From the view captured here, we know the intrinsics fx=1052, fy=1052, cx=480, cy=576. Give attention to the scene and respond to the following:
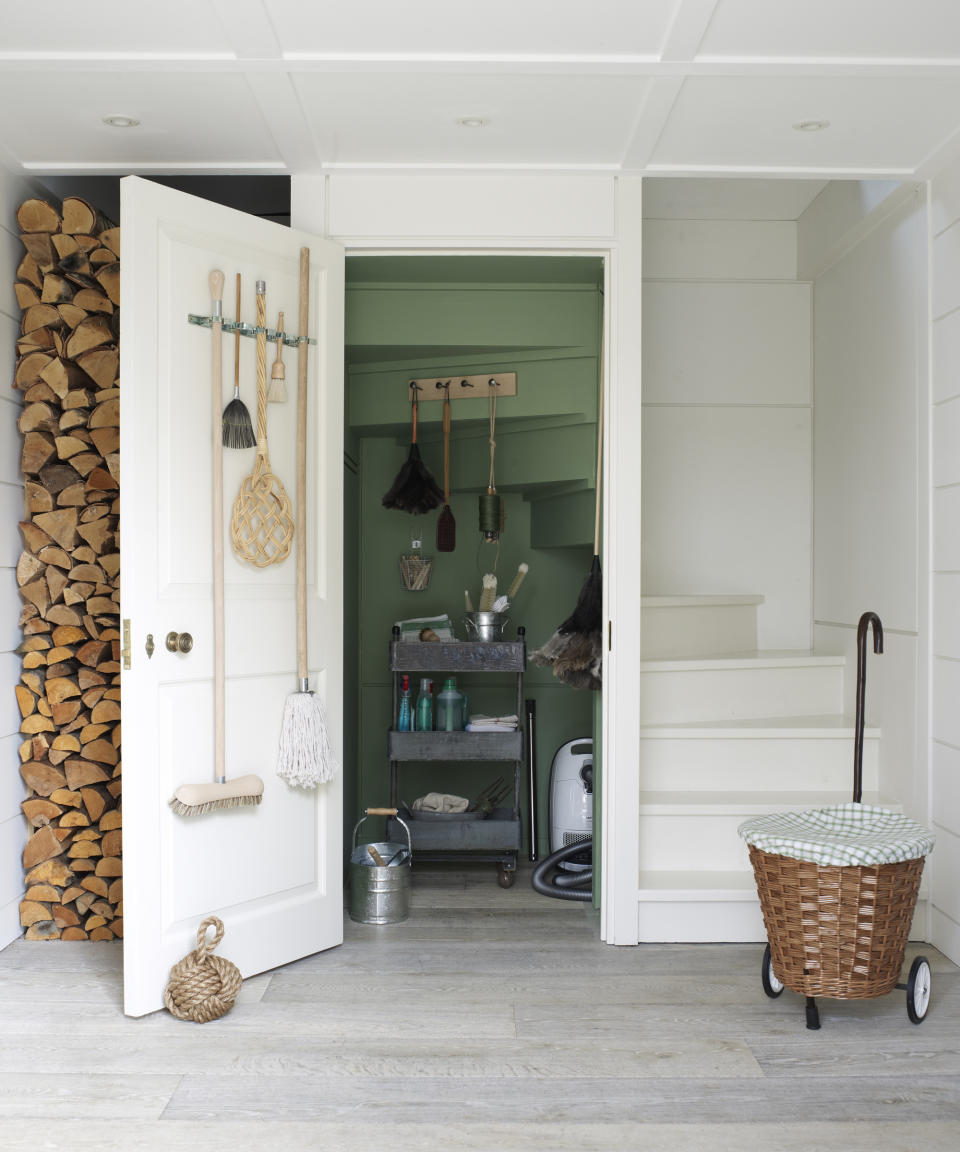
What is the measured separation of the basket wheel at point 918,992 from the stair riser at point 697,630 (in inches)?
60.5

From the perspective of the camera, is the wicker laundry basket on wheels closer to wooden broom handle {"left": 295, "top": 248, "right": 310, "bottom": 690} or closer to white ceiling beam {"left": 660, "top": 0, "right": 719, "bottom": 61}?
wooden broom handle {"left": 295, "top": 248, "right": 310, "bottom": 690}

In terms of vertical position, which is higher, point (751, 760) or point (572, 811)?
point (751, 760)

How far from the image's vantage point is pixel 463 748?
13.0 feet

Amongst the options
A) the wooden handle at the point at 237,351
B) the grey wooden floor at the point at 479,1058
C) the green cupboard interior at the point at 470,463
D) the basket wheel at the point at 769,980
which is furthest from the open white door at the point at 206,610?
the basket wheel at the point at 769,980

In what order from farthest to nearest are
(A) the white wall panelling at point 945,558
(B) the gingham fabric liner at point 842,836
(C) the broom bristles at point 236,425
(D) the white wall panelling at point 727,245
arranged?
(D) the white wall panelling at point 727,245 → (A) the white wall panelling at point 945,558 → (C) the broom bristles at point 236,425 → (B) the gingham fabric liner at point 842,836

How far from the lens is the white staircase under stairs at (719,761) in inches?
129

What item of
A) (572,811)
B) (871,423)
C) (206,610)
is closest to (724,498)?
(871,423)

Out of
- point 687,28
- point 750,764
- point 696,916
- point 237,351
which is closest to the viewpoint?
point 687,28

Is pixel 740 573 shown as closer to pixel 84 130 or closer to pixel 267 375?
pixel 267 375

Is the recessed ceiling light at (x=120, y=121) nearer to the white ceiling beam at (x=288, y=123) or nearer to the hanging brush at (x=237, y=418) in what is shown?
the white ceiling beam at (x=288, y=123)

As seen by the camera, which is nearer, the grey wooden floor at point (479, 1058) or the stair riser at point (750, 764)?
the grey wooden floor at point (479, 1058)

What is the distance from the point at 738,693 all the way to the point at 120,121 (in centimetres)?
272

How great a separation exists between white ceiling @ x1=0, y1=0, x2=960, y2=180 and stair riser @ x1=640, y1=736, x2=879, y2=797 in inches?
72.3

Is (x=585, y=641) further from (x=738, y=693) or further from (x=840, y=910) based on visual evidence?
(x=840, y=910)
